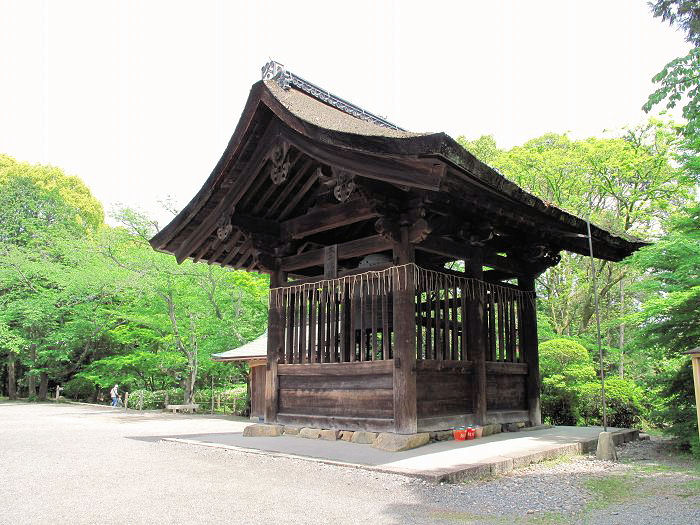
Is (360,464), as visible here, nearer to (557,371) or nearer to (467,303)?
(467,303)

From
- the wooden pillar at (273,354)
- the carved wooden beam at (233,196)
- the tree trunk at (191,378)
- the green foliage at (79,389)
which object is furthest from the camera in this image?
the green foliage at (79,389)

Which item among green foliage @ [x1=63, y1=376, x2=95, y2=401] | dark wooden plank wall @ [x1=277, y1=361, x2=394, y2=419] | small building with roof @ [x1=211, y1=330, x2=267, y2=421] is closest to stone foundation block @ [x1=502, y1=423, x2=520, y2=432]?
dark wooden plank wall @ [x1=277, y1=361, x2=394, y2=419]

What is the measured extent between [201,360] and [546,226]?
62.6 feet

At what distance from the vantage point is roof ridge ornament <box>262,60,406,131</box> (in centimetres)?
1026

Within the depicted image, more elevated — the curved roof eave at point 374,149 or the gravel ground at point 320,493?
the curved roof eave at point 374,149

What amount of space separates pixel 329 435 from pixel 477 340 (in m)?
2.85

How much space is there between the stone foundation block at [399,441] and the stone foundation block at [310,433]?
1.48 m

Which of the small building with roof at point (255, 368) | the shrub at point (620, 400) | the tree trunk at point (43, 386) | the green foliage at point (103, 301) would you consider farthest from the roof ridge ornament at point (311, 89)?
the tree trunk at point (43, 386)

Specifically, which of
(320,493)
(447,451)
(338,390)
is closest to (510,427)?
(447,451)

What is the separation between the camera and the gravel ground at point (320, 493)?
14.5ft

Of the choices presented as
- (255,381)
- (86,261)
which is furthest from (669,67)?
(86,261)

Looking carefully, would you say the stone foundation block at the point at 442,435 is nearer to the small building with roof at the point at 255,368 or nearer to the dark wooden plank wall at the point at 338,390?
the dark wooden plank wall at the point at 338,390

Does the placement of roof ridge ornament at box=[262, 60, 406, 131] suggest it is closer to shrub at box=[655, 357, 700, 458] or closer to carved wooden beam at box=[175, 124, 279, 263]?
carved wooden beam at box=[175, 124, 279, 263]

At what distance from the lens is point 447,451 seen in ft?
23.2
